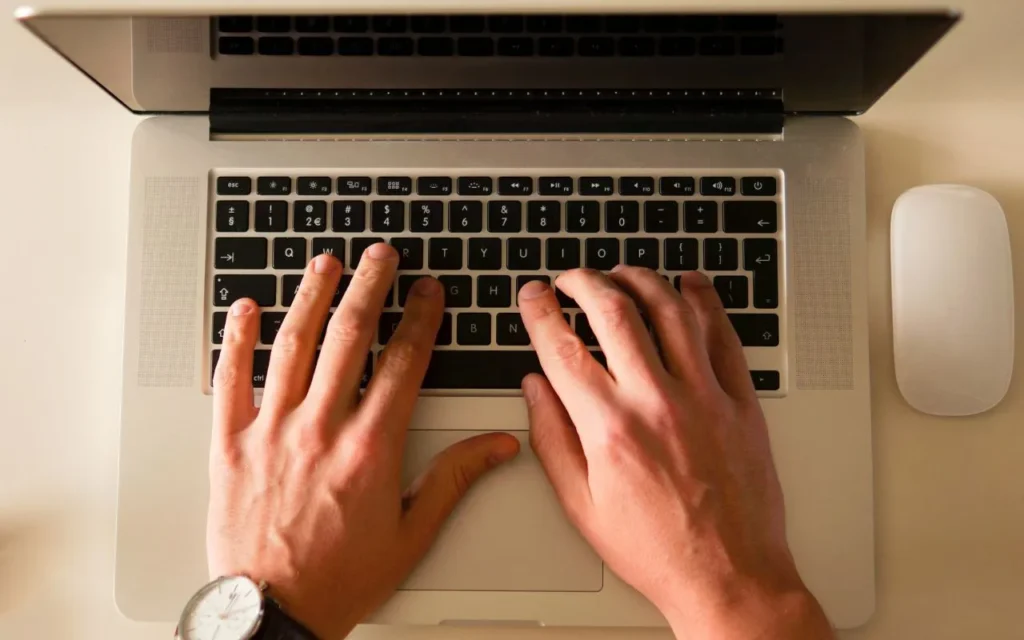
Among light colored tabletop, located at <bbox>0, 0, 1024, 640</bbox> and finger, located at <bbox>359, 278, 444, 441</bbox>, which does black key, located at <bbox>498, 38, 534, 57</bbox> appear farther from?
light colored tabletop, located at <bbox>0, 0, 1024, 640</bbox>

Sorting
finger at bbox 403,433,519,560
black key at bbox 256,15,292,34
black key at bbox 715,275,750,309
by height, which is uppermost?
black key at bbox 256,15,292,34

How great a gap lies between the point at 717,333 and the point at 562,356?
14cm

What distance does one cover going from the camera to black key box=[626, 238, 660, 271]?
2.09 feet

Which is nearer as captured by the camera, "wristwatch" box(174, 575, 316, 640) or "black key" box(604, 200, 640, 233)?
"wristwatch" box(174, 575, 316, 640)

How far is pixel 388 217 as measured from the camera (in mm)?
637

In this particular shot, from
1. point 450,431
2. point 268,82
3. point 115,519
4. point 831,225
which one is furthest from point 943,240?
point 115,519

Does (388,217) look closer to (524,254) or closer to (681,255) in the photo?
(524,254)

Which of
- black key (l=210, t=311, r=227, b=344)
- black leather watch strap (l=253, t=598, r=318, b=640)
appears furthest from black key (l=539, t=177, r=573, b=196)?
black leather watch strap (l=253, t=598, r=318, b=640)

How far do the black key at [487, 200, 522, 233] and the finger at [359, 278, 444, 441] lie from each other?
8cm

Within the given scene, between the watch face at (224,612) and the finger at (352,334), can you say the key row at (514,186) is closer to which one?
the finger at (352,334)

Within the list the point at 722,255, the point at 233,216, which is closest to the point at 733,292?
the point at 722,255

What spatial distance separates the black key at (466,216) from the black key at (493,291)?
5cm

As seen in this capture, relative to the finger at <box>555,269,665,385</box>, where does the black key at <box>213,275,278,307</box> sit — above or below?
above

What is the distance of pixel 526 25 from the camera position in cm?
53
